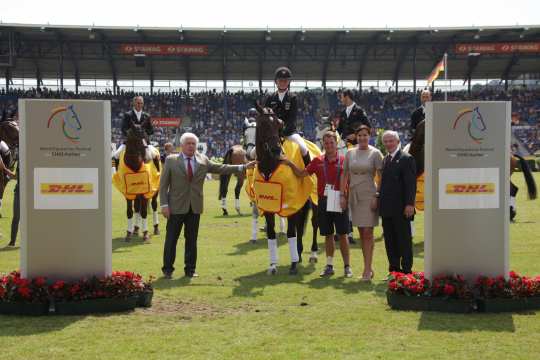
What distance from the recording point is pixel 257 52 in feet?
163

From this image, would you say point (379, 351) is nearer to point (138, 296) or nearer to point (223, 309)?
point (223, 309)

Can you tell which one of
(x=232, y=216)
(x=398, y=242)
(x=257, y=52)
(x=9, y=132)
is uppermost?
(x=257, y=52)

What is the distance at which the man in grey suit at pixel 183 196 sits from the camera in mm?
9508

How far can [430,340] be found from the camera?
5914 mm

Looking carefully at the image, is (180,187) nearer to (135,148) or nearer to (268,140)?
(268,140)

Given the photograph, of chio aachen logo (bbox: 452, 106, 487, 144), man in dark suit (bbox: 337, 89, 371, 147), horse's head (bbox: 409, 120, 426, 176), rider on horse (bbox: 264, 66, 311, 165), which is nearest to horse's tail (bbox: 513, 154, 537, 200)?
horse's head (bbox: 409, 120, 426, 176)

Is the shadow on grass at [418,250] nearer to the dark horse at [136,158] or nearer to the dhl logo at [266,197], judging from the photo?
the dhl logo at [266,197]

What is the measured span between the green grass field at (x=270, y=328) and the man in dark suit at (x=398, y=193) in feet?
1.94

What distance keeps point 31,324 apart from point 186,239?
3360 millimetres

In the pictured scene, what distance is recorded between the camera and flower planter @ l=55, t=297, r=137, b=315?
694 cm

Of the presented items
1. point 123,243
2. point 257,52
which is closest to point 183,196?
point 123,243

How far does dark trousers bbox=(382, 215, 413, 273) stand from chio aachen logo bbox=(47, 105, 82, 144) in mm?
4021

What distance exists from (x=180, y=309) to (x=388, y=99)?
4987cm

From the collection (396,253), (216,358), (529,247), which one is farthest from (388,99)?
(216,358)
